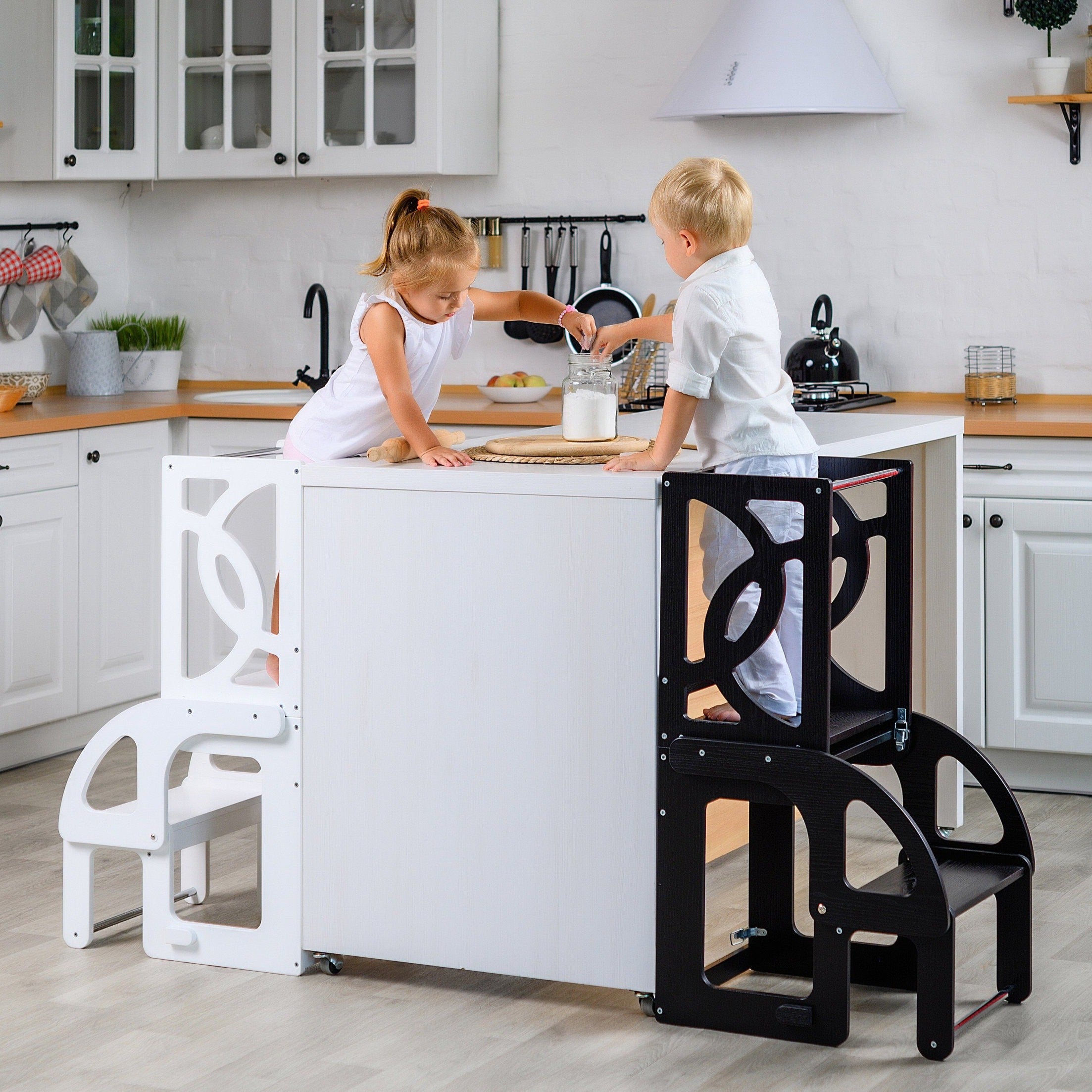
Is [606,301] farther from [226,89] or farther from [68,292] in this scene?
[68,292]

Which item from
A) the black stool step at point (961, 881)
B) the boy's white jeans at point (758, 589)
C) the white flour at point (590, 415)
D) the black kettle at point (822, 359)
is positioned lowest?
the black stool step at point (961, 881)

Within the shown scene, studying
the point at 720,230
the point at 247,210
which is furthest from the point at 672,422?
the point at 247,210

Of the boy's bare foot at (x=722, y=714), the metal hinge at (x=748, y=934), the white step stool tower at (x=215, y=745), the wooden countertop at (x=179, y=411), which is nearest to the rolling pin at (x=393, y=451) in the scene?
the white step stool tower at (x=215, y=745)

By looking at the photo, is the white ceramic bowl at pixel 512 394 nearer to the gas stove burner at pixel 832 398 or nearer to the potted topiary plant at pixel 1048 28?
the gas stove burner at pixel 832 398

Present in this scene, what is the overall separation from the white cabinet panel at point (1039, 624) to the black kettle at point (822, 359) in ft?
1.98

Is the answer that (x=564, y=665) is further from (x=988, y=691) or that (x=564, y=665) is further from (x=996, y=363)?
(x=996, y=363)

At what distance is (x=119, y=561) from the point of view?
437 cm

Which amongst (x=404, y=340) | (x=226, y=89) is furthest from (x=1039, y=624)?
(x=226, y=89)

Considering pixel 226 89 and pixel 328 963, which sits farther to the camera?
pixel 226 89

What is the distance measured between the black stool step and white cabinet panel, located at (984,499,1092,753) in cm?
129

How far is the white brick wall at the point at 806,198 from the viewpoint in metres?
4.28

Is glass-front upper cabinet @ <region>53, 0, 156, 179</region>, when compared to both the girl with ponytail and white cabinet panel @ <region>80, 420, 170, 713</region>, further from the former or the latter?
the girl with ponytail

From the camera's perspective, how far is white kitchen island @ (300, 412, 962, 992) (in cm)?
249

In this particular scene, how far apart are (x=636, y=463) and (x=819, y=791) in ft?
1.77
